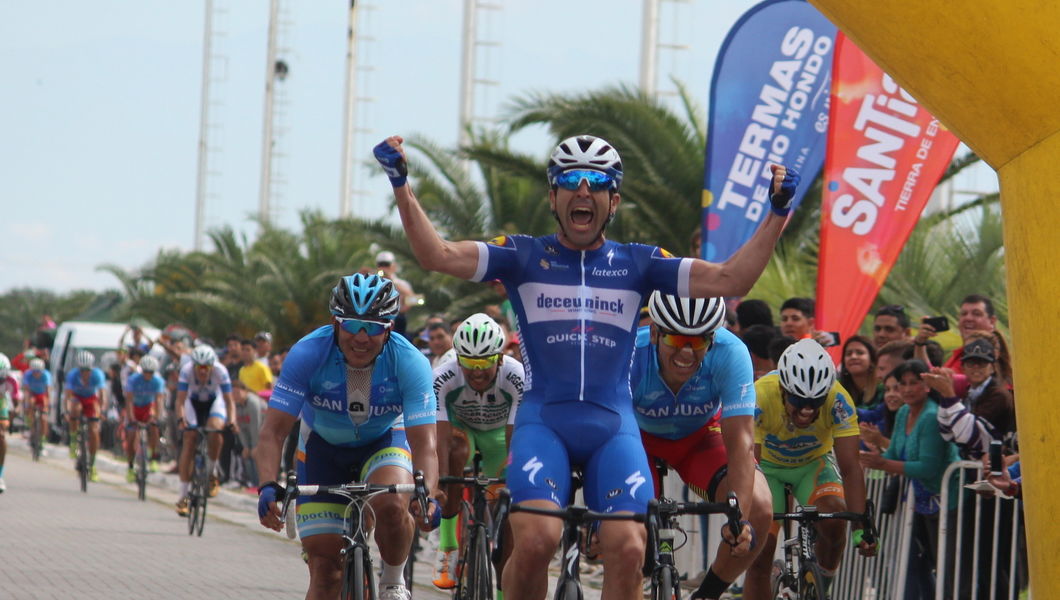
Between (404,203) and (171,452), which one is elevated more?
(404,203)

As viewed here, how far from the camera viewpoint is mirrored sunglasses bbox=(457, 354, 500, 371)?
10.2 meters

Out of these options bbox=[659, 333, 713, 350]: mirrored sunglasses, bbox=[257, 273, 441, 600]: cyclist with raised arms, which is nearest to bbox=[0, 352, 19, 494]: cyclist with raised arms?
bbox=[257, 273, 441, 600]: cyclist with raised arms

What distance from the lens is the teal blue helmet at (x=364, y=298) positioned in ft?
24.9

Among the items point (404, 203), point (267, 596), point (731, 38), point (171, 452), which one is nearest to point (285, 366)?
point (404, 203)

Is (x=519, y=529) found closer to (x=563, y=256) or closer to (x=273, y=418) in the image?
(x=563, y=256)

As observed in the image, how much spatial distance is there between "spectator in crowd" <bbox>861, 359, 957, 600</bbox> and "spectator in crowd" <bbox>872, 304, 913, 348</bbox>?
143 cm

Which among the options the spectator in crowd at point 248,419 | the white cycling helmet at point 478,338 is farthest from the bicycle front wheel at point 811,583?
the spectator in crowd at point 248,419

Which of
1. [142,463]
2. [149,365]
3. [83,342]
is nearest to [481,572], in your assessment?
[142,463]

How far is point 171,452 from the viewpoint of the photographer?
2716cm

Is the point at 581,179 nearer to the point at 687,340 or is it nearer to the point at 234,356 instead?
the point at 687,340

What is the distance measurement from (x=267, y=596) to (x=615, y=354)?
594cm

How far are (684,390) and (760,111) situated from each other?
7369 millimetres

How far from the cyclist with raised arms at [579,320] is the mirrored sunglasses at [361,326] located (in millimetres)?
1223

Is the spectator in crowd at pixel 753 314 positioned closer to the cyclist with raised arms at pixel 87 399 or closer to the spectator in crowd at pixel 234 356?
the spectator in crowd at pixel 234 356
